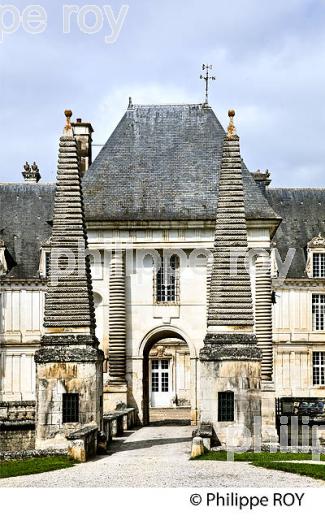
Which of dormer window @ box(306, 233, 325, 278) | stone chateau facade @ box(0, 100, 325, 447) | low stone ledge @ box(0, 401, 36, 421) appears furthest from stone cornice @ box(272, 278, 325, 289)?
low stone ledge @ box(0, 401, 36, 421)

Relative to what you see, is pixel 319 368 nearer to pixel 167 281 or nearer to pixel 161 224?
pixel 167 281

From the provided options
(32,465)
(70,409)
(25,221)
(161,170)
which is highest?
(161,170)

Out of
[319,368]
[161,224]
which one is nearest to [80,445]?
[161,224]

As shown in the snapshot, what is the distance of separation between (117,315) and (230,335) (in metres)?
10.9

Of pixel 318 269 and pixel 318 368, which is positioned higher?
pixel 318 269

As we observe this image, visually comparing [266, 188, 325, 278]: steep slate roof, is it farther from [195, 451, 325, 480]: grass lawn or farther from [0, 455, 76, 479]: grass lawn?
[0, 455, 76, 479]: grass lawn

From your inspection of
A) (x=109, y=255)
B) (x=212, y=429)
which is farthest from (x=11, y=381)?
(x=212, y=429)

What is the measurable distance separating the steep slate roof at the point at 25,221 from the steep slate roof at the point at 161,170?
351 inches

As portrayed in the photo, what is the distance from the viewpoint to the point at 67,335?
22.6 metres

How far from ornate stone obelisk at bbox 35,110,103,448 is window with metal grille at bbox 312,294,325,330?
22322mm

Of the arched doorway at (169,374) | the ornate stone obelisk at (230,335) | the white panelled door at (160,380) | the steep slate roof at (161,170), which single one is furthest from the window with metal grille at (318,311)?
the ornate stone obelisk at (230,335)

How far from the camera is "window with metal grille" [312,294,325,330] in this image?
44.2m

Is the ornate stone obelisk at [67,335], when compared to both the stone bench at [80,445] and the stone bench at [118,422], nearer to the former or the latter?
the stone bench at [80,445]
